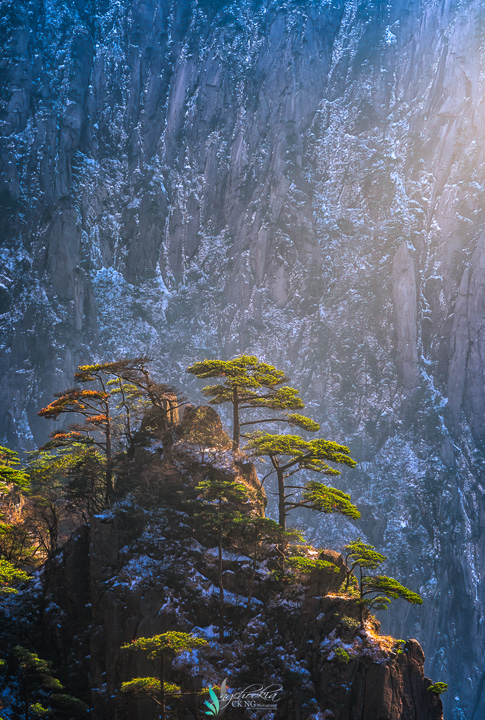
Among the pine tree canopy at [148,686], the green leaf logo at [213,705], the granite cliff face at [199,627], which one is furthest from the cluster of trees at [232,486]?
the green leaf logo at [213,705]

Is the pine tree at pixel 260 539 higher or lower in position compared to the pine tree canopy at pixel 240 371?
lower

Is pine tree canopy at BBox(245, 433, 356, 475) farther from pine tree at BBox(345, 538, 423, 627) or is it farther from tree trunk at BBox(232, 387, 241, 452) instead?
pine tree at BBox(345, 538, 423, 627)

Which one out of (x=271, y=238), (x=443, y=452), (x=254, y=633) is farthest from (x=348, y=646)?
(x=271, y=238)

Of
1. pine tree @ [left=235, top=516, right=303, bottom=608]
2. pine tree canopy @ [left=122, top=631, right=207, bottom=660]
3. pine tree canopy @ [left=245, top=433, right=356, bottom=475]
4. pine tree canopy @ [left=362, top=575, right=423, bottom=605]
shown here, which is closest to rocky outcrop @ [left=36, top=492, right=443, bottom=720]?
pine tree @ [left=235, top=516, right=303, bottom=608]

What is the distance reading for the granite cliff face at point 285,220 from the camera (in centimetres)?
7419

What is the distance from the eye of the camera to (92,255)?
268ft

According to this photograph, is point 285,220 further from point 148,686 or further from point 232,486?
point 148,686

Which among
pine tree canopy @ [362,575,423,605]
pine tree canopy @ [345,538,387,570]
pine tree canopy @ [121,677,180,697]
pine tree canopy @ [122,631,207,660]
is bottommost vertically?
pine tree canopy @ [121,677,180,697]

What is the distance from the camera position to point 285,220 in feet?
271

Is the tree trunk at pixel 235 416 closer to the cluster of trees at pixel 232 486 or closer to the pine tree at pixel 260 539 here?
the cluster of trees at pixel 232 486

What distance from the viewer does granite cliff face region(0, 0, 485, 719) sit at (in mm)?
74188

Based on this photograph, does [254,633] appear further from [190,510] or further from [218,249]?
[218,249]

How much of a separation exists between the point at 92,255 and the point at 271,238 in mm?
24097

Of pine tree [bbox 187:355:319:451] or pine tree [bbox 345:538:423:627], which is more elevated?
pine tree [bbox 187:355:319:451]
